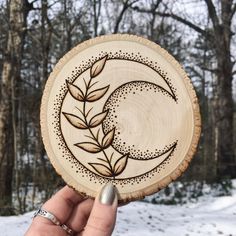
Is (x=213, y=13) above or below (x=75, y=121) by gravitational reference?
above

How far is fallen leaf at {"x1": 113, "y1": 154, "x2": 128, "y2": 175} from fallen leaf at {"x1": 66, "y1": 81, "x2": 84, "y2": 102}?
0.24 metres

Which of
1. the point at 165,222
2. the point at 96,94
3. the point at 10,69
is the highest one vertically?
the point at 10,69

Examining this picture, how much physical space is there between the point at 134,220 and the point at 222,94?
540 cm

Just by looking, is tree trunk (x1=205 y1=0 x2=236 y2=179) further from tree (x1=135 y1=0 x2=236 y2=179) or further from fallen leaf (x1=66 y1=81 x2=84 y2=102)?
fallen leaf (x1=66 y1=81 x2=84 y2=102)

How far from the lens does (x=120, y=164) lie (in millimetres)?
1489

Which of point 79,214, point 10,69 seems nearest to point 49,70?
point 10,69

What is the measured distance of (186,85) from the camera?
1.51m

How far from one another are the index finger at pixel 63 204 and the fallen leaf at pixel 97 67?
0.41m

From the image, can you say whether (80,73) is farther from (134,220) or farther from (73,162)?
(134,220)

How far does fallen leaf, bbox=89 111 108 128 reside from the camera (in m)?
1.49

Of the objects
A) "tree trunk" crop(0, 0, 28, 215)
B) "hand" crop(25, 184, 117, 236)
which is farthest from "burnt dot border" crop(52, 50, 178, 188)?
"tree trunk" crop(0, 0, 28, 215)

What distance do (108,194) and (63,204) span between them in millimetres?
254

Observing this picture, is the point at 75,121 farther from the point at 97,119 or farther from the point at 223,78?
the point at 223,78

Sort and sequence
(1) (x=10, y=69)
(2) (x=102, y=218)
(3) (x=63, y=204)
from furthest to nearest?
(1) (x=10, y=69) → (3) (x=63, y=204) → (2) (x=102, y=218)
